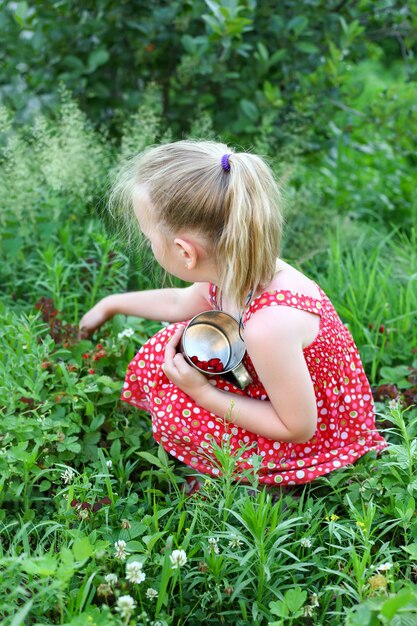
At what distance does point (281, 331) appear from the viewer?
1.83 meters

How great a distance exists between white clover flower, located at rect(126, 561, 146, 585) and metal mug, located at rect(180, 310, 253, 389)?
598mm

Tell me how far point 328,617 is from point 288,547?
0.19 meters

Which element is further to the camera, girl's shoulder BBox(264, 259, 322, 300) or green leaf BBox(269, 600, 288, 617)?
girl's shoulder BBox(264, 259, 322, 300)

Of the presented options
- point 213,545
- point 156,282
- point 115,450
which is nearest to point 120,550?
point 213,545

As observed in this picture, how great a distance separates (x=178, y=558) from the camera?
1.58 m

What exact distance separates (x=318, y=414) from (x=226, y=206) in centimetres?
67

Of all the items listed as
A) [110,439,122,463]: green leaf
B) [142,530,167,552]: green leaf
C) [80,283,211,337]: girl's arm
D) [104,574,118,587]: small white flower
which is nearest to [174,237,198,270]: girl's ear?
[80,283,211,337]: girl's arm

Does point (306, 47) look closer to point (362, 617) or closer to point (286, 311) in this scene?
point (286, 311)

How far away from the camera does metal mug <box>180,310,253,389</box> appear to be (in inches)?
79.4

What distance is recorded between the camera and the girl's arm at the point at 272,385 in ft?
6.01

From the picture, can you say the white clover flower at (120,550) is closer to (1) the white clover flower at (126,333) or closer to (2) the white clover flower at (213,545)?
(2) the white clover flower at (213,545)

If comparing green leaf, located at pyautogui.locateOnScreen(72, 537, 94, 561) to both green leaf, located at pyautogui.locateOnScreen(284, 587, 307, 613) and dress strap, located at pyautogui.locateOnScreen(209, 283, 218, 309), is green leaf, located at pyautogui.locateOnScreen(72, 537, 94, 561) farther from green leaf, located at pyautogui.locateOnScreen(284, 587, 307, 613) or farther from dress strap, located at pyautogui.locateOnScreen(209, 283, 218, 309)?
dress strap, located at pyautogui.locateOnScreen(209, 283, 218, 309)

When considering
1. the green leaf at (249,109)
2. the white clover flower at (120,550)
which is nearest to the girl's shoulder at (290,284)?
the white clover flower at (120,550)

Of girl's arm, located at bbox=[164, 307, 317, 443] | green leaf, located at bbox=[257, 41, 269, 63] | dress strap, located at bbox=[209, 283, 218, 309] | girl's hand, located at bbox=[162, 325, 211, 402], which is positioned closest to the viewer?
girl's arm, located at bbox=[164, 307, 317, 443]
